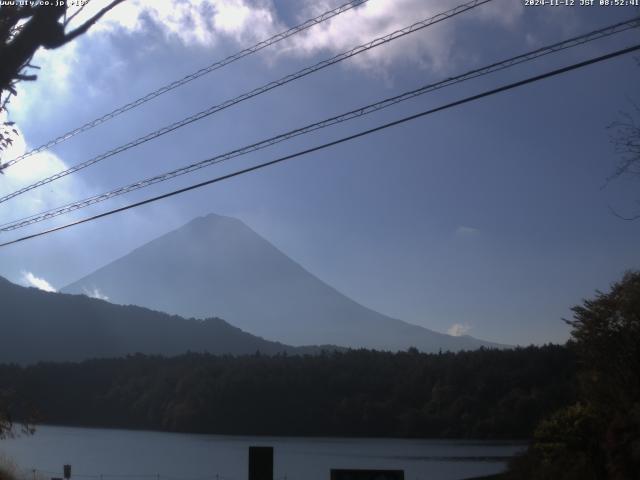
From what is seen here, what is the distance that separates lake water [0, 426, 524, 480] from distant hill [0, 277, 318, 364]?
40.5 m

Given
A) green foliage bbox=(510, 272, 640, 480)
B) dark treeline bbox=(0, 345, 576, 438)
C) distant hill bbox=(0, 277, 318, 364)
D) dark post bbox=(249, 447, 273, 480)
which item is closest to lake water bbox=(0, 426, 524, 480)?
dark treeline bbox=(0, 345, 576, 438)

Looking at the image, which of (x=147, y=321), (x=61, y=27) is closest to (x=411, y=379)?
(x=61, y=27)

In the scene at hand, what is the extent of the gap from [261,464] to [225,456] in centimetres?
4573

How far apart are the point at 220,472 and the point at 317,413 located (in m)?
30.1

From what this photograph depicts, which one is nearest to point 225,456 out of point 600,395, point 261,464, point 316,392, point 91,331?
point 316,392

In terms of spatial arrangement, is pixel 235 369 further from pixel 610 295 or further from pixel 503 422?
pixel 610 295

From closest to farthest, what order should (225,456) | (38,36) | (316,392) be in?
(38,36)
(225,456)
(316,392)

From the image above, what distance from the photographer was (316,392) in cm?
7500

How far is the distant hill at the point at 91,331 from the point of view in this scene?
4269 inches

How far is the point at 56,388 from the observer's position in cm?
7075

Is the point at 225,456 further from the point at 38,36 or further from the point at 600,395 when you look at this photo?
the point at 38,36

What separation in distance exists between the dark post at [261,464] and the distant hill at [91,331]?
95783 mm

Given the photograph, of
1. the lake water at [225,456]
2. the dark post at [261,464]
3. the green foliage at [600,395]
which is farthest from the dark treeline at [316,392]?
the dark post at [261,464]

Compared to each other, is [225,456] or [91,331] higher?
[91,331]
